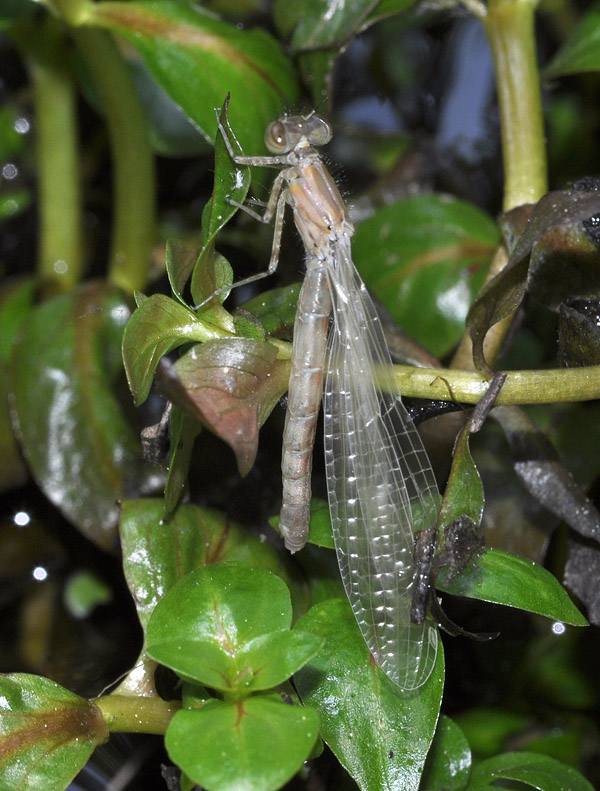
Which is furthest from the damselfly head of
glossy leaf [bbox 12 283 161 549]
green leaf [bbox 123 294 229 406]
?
green leaf [bbox 123 294 229 406]

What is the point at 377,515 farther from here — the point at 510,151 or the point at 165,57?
the point at 165,57

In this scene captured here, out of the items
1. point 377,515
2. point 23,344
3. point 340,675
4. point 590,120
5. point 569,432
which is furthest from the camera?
point 590,120

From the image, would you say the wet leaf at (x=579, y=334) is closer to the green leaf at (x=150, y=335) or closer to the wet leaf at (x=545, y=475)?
the wet leaf at (x=545, y=475)

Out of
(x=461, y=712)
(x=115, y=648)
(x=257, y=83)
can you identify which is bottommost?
(x=461, y=712)

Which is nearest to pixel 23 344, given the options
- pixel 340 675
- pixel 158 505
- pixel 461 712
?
pixel 158 505

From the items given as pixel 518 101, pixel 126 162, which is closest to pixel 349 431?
pixel 518 101

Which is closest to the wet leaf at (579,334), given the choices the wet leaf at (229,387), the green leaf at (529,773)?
the wet leaf at (229,387)

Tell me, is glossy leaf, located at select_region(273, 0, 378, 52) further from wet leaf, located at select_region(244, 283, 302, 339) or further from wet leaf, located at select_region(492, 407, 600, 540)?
wet leaf, located at select_region(492, 407, 600, 540)

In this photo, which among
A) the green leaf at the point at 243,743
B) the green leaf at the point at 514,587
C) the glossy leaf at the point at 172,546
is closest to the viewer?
the green leaf at the point at 243,743
